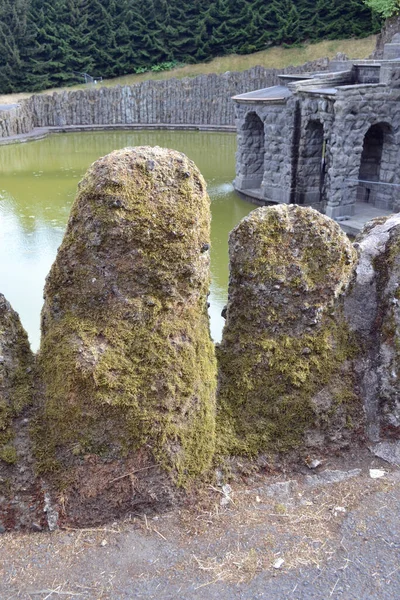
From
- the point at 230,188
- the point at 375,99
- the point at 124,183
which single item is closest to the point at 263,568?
the point at 124,183

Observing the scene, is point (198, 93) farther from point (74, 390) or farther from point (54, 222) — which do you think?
point (74, 390)

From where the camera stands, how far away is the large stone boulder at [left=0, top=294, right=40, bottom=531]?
3.63m

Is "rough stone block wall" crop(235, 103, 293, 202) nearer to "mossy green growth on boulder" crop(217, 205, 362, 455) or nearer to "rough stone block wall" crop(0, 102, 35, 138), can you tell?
"mossy green growth on boulder" crop(217, 205, 362, 455)

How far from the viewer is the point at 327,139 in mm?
14523

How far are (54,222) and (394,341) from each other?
12.4m

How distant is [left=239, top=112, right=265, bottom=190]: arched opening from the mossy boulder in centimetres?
1444

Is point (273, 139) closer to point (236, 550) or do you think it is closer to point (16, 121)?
point (236, 550)

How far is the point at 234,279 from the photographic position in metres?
4.31

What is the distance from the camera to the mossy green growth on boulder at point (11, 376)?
3.72 meters

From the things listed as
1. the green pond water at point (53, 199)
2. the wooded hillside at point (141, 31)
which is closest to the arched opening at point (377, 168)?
the green pond water at point (53, 199)

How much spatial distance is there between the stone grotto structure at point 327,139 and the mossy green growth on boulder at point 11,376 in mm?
11584

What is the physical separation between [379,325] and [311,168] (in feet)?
40.1

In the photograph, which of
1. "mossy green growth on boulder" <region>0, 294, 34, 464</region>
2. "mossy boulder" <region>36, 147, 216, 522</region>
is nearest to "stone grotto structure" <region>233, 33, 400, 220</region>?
"mossy boulder" <region>36, 147, 216, 522</region>

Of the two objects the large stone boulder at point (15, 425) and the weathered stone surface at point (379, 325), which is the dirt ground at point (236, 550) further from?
the weathered stone surface at point (379, 325)
